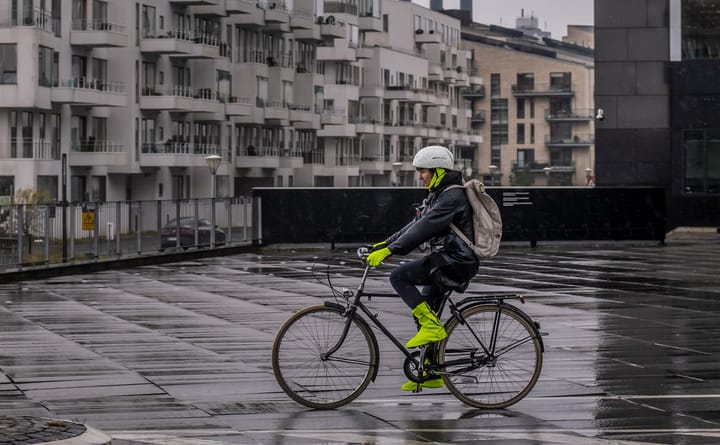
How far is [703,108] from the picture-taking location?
1815 inches

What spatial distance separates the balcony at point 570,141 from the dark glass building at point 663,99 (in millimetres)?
108476

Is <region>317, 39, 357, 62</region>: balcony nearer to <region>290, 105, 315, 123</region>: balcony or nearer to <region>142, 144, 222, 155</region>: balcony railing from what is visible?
<region>290, 105, 315, 123</region>: balcony

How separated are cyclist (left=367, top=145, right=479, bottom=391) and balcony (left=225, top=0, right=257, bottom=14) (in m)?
75.4

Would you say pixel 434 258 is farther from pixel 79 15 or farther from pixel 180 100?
pixel 180 100

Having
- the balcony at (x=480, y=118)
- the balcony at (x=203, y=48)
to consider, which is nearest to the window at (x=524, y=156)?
the balcony at (x=480, y=118)

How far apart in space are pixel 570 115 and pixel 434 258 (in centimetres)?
14628

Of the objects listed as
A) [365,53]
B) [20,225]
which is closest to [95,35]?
[20,225]

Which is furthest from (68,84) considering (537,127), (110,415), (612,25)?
(537,127)

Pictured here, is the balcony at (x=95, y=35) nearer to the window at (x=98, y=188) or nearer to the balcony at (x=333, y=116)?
the window at (x=98, y=188)

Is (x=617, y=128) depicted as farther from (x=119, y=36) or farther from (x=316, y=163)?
(x=316, y=163)

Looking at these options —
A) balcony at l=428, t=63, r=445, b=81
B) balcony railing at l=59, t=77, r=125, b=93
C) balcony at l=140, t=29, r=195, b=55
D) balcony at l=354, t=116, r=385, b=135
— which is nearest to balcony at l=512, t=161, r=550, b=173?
balcony at l=428, t=63, r=445, b=81

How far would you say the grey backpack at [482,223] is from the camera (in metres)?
10.5

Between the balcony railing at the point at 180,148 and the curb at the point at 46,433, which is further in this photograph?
the balcony railing at the point at 180,148

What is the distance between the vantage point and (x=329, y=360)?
34.5ft
